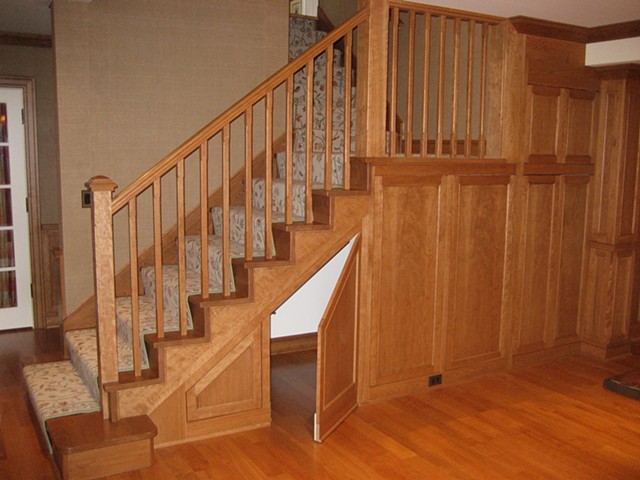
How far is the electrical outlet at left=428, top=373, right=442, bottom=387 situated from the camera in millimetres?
4148

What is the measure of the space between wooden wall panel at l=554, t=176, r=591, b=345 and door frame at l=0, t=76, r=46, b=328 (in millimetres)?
4093

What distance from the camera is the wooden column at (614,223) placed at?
459cm

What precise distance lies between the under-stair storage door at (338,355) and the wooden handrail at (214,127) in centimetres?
100

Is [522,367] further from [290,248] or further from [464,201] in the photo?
[290,248]

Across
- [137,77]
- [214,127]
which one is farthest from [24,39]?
[214,127]

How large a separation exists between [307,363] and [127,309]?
139 cm

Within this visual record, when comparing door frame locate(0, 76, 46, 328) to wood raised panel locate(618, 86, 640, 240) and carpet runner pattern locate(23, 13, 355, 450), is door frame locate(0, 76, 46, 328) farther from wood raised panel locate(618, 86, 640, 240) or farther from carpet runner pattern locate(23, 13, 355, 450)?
wood raised panel locate(618, 86, 640, 240)

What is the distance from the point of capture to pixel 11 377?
14.2 feet

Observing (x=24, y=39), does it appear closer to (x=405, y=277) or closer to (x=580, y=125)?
(x=405, y=277)

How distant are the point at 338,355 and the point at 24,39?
12.0 ft

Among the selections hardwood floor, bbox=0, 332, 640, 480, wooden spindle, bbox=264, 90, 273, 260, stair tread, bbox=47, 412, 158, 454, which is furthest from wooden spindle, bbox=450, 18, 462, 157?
stair tread, bbox=47, 412, 158, 454

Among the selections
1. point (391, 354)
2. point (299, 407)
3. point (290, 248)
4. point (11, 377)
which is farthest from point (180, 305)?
point (11, 377)

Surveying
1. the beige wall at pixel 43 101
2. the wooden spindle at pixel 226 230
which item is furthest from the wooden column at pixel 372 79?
the beige wall at pixel 43 101

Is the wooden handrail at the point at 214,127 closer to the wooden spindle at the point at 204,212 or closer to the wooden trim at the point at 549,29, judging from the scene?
the wooden spindle at the point at 204,212
